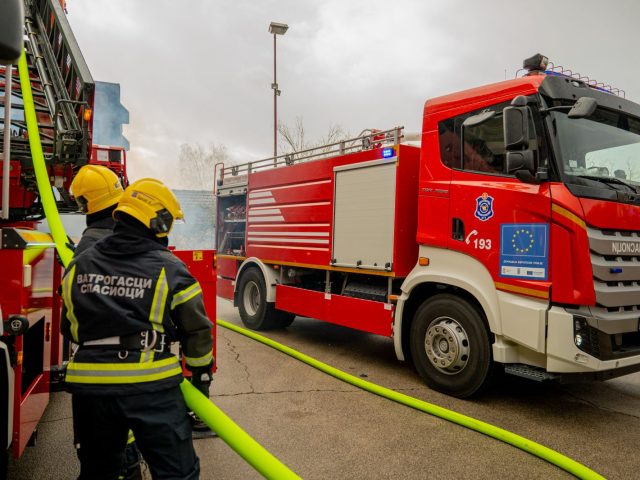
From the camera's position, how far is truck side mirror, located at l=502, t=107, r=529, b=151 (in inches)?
158

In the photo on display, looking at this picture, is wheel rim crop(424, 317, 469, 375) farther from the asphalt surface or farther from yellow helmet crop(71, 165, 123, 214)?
yellow helmet crop(71, 165, 123, 214)

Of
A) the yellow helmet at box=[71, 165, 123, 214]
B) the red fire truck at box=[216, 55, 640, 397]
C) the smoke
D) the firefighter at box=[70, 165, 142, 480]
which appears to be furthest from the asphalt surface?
the smoke

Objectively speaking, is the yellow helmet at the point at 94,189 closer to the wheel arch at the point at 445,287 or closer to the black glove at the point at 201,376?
the black glove at the point at 201,376

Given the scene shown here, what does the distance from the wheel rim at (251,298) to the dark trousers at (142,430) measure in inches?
230

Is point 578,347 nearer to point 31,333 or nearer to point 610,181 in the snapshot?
point 610,181

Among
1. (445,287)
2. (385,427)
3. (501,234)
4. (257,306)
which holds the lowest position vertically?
(385,427)

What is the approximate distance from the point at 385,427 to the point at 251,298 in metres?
4.56

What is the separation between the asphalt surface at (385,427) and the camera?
3223 mm

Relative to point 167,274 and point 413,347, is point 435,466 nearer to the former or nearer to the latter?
point 413,347

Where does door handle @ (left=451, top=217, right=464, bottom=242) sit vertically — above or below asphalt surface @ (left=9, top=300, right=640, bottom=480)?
above

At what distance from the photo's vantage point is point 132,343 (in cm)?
200

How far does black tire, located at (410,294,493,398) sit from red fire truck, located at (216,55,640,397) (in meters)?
0.01

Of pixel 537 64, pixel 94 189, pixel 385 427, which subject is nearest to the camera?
pixel 94 189

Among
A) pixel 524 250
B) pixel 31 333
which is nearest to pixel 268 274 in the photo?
pixel 524 250
